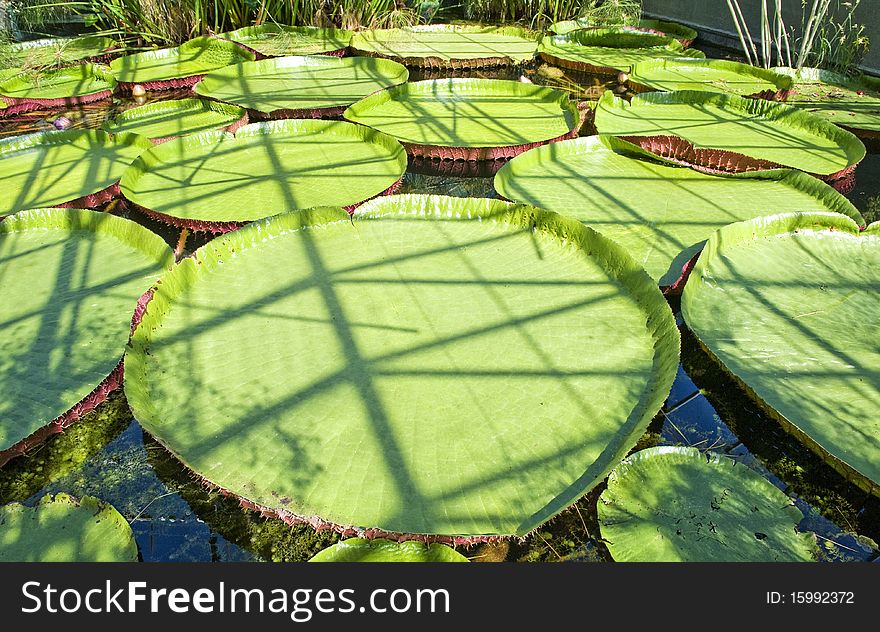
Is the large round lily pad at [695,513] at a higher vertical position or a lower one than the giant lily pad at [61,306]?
lower

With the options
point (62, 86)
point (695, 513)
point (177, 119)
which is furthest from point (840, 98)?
point (62, 86)

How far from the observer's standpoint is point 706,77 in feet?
16.6

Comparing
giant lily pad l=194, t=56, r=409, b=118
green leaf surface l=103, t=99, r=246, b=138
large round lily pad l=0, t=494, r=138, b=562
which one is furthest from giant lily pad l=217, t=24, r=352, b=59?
large round lily pad l=0, t=494, r=138, b=562

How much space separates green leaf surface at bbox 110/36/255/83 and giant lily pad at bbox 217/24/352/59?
0.73 ft

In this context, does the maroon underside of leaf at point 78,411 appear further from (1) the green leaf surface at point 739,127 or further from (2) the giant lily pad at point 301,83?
(1) the green leaf surface at point 739,127

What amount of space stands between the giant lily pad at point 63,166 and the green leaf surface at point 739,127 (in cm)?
287

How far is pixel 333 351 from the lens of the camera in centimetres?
200

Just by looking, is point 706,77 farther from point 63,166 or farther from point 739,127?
point 63,166

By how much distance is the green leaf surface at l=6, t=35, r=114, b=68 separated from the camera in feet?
17.2

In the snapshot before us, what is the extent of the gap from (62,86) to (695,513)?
5.42 metres

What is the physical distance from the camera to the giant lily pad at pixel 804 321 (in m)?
1.72

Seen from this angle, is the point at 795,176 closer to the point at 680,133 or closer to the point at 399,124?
the point at 680,133

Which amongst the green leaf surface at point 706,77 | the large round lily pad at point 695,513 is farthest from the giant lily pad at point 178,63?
the large round lily pad at point 695,513

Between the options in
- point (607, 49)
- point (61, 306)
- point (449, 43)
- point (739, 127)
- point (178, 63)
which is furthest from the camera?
point (449, 43)
